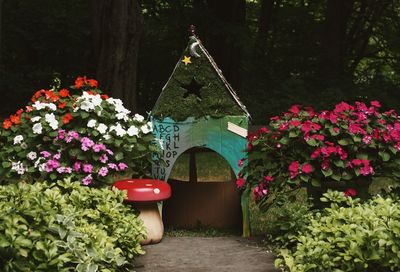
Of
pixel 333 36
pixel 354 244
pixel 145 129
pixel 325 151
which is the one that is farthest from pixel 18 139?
pixel 333 36

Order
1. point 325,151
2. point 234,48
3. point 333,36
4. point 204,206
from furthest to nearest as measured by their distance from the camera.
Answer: point 333,36, point 234,48, point 204,206, point 325,151

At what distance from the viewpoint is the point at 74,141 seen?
22.5 ft

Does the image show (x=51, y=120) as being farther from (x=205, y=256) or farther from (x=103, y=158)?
(x=205, y=256)

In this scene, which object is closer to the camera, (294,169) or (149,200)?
(294,169)

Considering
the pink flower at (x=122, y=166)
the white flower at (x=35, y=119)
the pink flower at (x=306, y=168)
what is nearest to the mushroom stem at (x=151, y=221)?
the pink flower at (x=122, y=166)

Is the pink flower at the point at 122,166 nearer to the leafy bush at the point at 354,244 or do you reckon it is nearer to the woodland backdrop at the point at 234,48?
the leafy bush at the point at 354,244

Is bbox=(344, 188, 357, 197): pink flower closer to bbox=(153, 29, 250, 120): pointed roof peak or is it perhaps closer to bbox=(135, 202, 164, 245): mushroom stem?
bbox=(153, 29, 250, 120): pointed roof peak

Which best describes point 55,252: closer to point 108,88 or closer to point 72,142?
point 72,142

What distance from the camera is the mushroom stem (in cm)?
661

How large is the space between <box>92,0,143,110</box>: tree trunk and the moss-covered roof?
4239mm

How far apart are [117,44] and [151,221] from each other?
5250 mm

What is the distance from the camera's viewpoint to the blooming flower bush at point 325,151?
6375 mm

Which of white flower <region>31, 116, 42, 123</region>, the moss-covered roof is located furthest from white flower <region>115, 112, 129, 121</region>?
white flower <region>31, 116, 42, 123</region>

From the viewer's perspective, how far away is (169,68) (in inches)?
659
